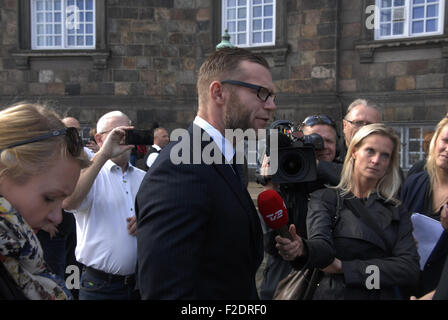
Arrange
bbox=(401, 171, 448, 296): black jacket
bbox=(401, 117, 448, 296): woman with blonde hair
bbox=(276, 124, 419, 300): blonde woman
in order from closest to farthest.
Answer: bbox=(276, 124, 419, 300): blonde woman
bbox=(401, 171, 448, 296): black jacket
bbox=(401, 117, 448, 296): woman with blonde hair

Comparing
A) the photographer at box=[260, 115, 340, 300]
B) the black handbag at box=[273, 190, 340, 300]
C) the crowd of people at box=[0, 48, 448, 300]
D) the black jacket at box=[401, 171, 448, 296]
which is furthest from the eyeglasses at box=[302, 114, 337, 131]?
the black handbag at box=[273, 190, 340, 300]

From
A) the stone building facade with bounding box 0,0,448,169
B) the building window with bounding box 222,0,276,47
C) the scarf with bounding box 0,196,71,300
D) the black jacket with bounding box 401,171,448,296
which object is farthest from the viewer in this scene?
the building window with bounding box 222,0,276,47

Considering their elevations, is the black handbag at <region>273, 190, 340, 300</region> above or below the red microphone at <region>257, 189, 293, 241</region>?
below

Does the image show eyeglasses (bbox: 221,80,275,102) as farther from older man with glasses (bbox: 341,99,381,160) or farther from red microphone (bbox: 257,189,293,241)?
older man with glasses (bbox: 341,99,381,160)

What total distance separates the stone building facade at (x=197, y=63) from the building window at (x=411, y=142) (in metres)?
0.02

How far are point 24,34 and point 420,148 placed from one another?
34.8 ft

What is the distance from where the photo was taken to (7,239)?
1.18 metres

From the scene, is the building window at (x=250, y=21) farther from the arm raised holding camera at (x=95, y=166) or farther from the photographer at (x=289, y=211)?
the photographer at (x=289, y=211)

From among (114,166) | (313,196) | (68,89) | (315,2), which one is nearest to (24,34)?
(68,89)

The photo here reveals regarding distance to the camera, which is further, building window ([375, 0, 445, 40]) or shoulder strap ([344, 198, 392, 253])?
building window ([375, 0, 445, 40])

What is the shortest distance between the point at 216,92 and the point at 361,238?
1.13 metres

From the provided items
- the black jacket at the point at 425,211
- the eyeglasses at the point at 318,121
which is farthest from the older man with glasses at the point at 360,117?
the black jacket at the point at 425,211

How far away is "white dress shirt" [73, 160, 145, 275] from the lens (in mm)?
2852

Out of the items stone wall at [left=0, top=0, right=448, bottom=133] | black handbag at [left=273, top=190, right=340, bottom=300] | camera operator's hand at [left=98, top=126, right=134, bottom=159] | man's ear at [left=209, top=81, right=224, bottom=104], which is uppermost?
stone wall at [left=0, top=0, right=448, bottom=133]
